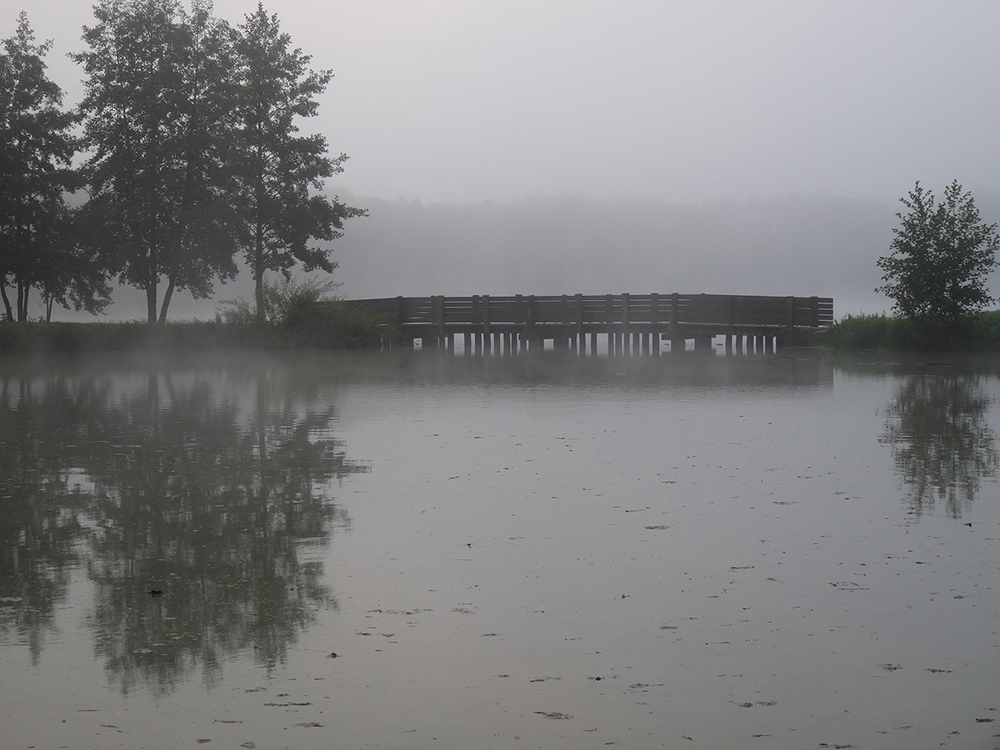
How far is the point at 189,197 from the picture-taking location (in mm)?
50281

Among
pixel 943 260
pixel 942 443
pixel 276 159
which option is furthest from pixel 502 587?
pixel 276 159

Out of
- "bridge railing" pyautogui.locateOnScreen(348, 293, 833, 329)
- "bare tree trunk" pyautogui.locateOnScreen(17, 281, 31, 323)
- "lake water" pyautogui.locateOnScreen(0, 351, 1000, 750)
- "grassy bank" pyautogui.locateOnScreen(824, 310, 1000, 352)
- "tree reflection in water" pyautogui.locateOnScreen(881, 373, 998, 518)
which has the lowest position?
"lake water" pyautogui.locateOnScreen(0, 351, 1000, 750)

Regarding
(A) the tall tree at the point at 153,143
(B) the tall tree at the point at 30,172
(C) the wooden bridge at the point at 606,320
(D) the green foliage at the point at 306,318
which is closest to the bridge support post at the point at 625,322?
(C) the wooden bridge at the point at 606,320

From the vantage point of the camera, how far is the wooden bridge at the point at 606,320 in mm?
38875

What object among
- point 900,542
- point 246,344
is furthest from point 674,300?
point 900,542

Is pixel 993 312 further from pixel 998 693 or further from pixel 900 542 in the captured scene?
pixel 998 693

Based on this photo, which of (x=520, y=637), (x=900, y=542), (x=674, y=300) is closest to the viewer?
(x=520, y=637)

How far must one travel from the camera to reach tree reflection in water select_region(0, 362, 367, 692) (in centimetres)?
465

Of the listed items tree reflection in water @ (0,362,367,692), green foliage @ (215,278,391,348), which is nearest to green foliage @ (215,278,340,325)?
green foliage @ (215,278,391,348)

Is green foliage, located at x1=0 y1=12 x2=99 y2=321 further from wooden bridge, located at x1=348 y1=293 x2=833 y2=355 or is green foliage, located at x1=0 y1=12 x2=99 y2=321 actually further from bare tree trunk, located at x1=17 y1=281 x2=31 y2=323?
wooden bridge, located at x1=348 y1=293 x2=833 y2=355

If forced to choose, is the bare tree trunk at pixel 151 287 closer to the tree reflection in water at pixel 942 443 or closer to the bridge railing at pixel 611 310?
the bridge railing at pixel 611 310

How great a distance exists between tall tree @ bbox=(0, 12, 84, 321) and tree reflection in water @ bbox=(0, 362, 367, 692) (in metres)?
41.5

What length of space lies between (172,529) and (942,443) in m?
7.18

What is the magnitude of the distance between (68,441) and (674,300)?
31638 mm
